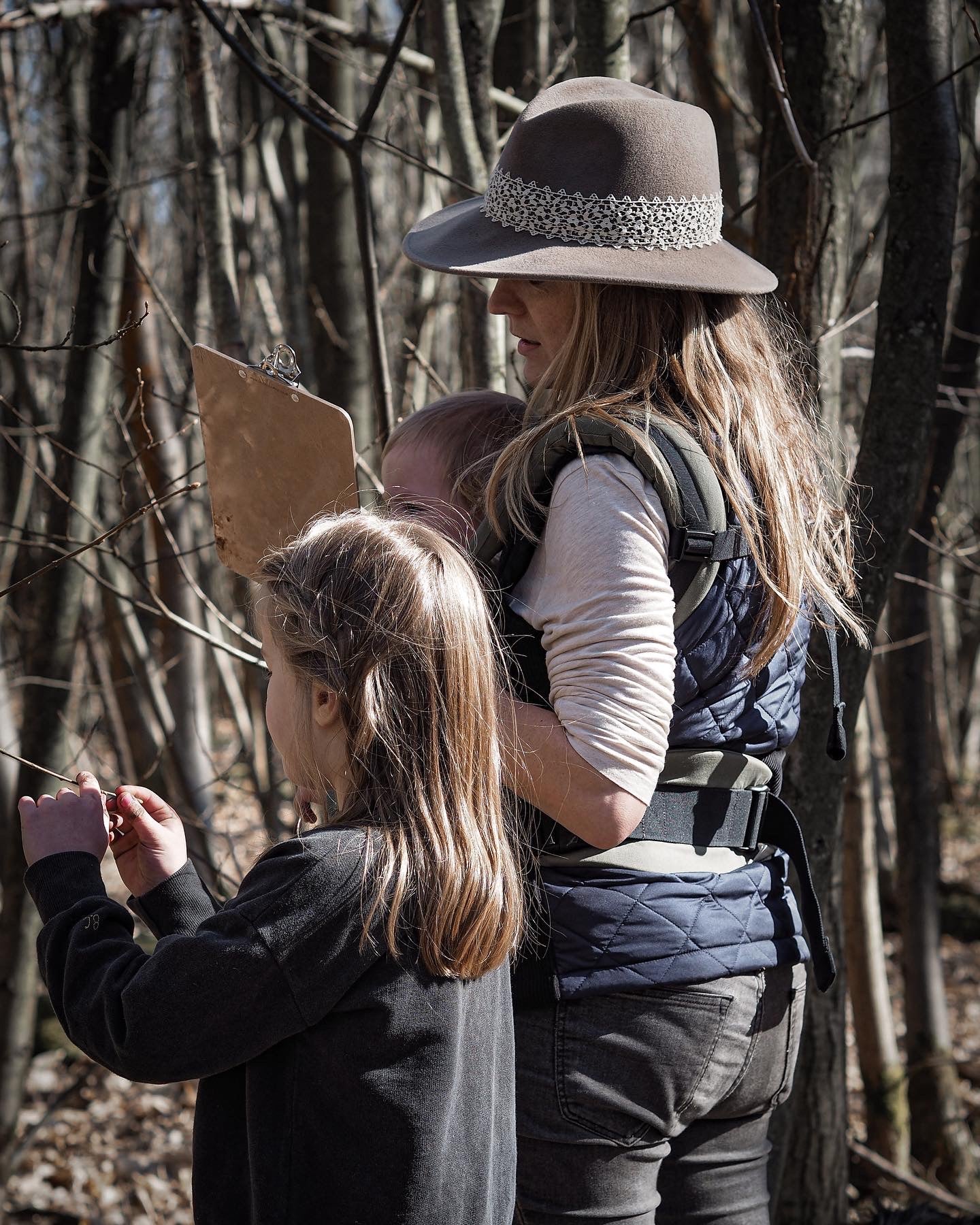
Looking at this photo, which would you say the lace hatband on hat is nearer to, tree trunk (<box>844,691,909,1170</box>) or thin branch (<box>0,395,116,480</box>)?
thin branch (<box>0,395,116,480</box>)

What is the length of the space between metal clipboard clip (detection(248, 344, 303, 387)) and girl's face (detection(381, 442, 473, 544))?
0.66 feet

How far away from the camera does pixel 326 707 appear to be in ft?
3.95

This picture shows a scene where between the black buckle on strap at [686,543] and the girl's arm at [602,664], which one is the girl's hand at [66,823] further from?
the black buckle on strap at [686,543]

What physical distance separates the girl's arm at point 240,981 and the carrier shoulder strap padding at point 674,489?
43 cm

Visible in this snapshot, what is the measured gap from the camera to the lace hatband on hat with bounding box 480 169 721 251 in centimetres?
137

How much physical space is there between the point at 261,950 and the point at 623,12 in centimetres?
187

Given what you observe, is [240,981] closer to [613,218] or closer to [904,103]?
[613,218]

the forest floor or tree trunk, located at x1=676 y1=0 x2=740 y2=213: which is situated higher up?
tree trunk, located at x1=676 y1=0 x2=740 y2=213

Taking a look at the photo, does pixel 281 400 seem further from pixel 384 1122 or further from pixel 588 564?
pixel 384 1122

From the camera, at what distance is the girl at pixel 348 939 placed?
1.12 meters

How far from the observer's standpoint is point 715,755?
4.41ft

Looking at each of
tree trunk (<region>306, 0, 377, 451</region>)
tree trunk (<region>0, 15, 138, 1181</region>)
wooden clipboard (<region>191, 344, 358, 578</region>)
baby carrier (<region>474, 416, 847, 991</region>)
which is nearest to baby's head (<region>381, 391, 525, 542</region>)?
wooden clipboard (<region>191, 344, 358, 578</region>)

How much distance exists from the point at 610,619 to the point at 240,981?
53 centimetres

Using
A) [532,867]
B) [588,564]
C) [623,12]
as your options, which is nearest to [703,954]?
[532,867]
